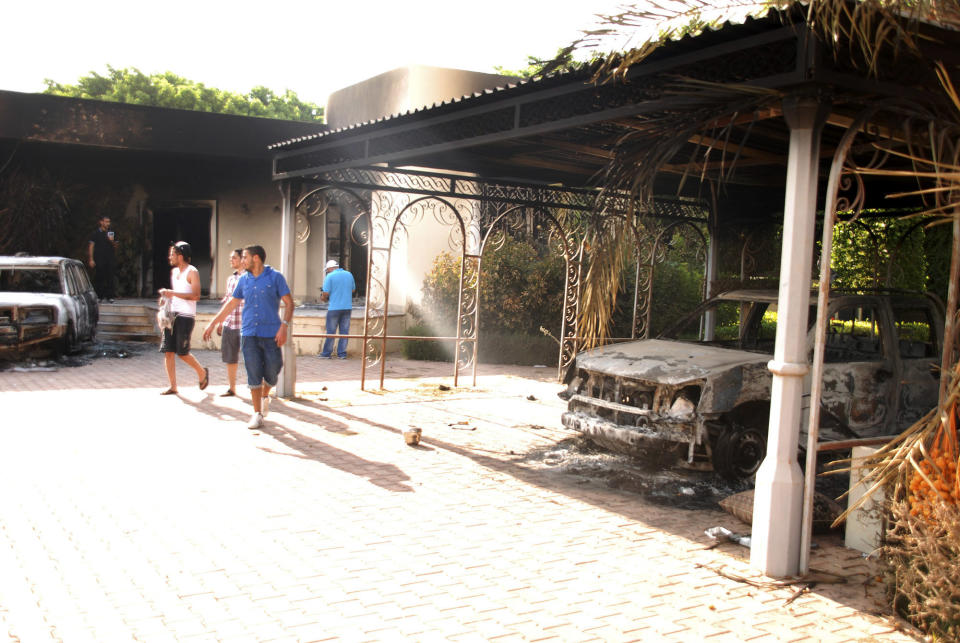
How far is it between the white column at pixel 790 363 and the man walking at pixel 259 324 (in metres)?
5.09

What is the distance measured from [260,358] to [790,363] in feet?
18.0

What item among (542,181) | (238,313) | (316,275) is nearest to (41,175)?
(316,275)

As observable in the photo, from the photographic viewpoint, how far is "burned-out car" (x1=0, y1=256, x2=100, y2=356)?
40.2 feet

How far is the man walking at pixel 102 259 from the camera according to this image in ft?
55.7

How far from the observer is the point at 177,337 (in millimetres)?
9883

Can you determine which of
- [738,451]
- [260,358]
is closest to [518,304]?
[260,358]

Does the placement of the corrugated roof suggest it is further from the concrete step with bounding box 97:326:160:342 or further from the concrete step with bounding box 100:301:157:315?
the concrete step with bounding box 100:301:157:315

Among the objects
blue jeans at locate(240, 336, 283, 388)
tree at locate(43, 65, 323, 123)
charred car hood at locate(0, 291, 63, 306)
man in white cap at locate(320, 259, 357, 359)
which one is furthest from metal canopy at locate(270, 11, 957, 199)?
tree at locate(43, 65, 323, 123)

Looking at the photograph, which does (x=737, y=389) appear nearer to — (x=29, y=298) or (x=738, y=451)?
(x=738, y=451)

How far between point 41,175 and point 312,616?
1703 cm

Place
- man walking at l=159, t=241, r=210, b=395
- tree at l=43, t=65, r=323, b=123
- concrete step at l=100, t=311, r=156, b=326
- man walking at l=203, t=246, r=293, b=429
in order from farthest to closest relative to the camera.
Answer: tree at l=43, t=65, r=323, b=123 < concrete step at l=100, t=311, r=156, b=326 < man walking at l=159, t=241, r=210, b=395 < man walking at l=203, t=246, r=293, b=429

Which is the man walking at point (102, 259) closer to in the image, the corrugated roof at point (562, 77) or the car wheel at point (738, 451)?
the corrugated roof at point (562, 77)

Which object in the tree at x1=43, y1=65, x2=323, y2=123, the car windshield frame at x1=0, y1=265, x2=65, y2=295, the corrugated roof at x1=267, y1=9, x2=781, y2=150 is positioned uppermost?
the tree at x1=43, y1=65, x2=323, y2=123

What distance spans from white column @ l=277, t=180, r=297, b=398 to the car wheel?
228 inches
